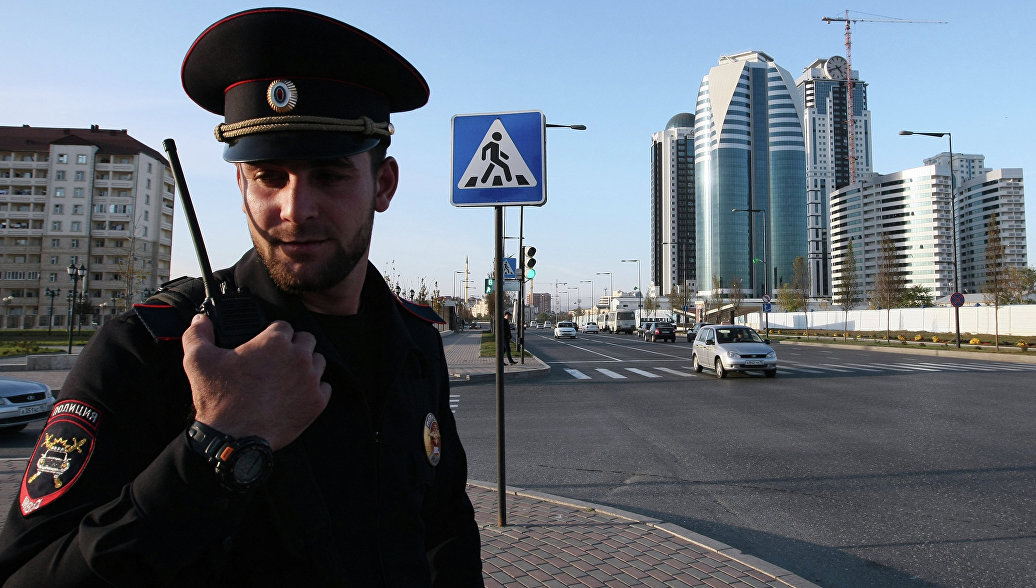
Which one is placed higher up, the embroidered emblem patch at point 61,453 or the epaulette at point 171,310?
the epaulette at point 171,310

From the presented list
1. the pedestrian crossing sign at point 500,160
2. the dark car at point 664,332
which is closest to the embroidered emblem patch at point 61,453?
the pedestrian crossing sign at point 500,160

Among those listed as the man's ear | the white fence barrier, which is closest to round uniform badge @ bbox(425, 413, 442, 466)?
the man's ear

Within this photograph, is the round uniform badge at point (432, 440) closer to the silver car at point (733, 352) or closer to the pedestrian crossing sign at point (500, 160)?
the pedestrian crossing sign at point (500, 160)

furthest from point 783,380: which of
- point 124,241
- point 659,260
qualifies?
point 659,260

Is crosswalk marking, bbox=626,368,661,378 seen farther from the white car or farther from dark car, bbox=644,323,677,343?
the white car

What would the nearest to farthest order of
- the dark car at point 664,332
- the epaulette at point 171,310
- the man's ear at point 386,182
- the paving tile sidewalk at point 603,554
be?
the epaulette at point 171,310 → the man's ear at point 386,182 → the paving tile sidewalk at point 603,554 → the dark car at point 664,332

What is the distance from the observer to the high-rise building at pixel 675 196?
182 meters

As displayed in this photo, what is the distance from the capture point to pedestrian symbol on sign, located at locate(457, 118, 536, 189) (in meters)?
5.03

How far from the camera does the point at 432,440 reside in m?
1.69

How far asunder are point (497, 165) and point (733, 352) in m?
13.9

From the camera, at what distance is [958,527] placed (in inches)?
190

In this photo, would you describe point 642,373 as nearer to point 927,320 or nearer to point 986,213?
point 927,320

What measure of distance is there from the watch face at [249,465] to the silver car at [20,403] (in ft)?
35.4

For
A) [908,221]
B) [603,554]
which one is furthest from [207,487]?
[908,221]
